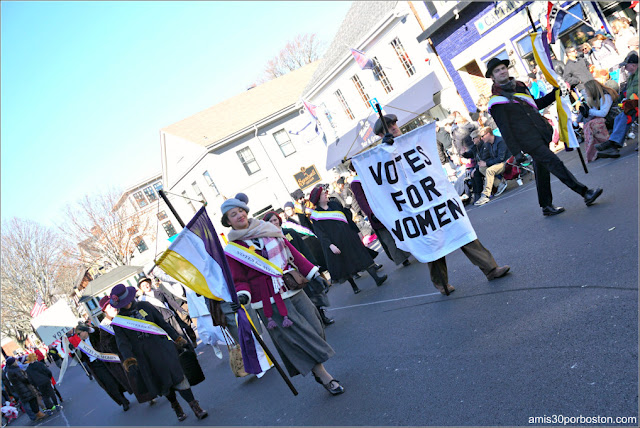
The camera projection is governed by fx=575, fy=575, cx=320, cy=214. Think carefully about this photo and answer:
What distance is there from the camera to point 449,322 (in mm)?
6238

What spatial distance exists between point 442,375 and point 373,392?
0.78m

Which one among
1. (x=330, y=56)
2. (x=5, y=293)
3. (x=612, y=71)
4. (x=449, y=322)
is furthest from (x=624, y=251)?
(x=5, y=293)

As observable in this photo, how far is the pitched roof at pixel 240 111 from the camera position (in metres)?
39.4

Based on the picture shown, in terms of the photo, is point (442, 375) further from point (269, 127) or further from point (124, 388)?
point (269, 127)

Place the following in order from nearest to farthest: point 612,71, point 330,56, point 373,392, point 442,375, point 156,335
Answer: point 442,375
point 373,392
point 156,335
point 612,71
point 330,56

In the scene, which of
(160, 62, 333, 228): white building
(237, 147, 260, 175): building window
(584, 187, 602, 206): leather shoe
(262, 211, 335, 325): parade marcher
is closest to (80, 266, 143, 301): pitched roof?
(160, 62, 333, 228): white building

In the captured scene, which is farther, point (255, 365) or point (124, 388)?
point (124, 388)

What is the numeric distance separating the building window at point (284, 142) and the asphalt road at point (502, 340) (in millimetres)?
29581

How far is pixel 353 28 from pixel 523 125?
983 inches

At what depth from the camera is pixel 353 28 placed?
31.0 m

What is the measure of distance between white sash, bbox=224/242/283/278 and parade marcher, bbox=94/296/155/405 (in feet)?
9.73

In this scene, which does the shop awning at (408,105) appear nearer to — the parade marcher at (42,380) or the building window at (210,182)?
the building window at (210,182)

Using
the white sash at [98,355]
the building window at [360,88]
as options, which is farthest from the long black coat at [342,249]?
the building window at [360,88]

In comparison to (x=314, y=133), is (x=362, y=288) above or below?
below
